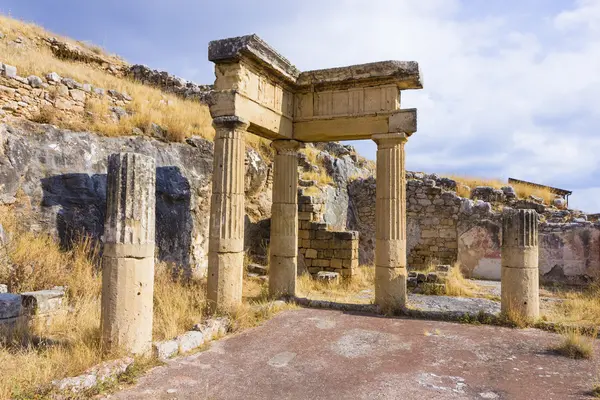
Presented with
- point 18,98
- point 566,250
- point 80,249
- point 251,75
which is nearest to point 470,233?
point 566,250

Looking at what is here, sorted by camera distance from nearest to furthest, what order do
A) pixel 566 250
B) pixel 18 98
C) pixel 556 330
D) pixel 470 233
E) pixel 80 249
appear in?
1. pixel 556 330
2. pixel 80 249
3. pixel 18 98
4. pixel 566 250
5. pixel 470 233

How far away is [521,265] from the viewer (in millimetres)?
7152

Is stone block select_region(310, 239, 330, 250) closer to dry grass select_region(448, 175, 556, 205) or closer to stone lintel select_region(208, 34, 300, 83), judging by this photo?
stone lintel select_region(208, 34, 300, 83)

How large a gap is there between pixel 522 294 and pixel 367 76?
15.5 feet

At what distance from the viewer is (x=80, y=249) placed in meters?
7.87

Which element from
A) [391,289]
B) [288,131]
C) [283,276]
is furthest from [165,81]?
[391,289]

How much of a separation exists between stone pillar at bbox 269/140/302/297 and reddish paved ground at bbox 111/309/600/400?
1.83 metres

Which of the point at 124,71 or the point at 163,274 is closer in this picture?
the point at 163,274

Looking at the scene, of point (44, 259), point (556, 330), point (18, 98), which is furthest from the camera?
point (18, 98)

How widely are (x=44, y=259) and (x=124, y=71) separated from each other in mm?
13426

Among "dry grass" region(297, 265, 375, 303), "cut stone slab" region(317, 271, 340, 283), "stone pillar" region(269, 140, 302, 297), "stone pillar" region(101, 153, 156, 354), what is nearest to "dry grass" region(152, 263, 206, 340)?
"stone pillar" region(101, 153, 156, 354)

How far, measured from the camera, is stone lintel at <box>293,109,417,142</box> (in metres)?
7.89

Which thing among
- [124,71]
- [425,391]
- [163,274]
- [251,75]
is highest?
[124,71]

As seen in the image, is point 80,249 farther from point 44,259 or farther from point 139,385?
point 139,385
